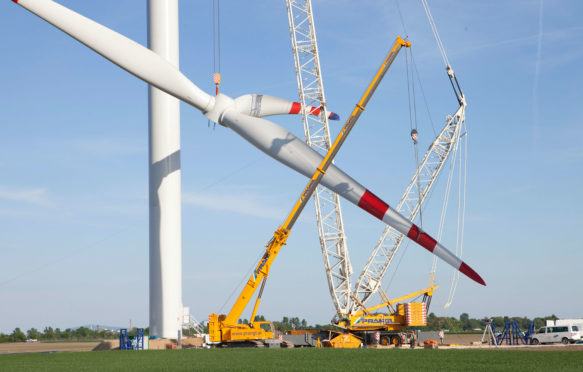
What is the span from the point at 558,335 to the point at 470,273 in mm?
12362

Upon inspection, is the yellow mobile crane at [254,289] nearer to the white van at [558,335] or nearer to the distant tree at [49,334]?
the white van at [558,335]

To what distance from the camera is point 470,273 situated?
59.9 metres

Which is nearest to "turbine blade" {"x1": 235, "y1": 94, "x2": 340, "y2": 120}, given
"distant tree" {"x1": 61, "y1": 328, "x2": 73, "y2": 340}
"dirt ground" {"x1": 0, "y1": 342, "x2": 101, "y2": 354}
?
"dirt ground" {"x1": 0, "y1": 342, "x2": 101, "y2": 354}

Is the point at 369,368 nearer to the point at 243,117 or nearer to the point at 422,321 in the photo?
the point at 243,117

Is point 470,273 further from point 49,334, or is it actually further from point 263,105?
point 49,334

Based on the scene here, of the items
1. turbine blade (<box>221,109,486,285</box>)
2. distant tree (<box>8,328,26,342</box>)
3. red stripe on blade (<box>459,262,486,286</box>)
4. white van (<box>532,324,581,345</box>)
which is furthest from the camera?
distant tree (<box>8,328,26,342</box>)

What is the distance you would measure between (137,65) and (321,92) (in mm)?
48116

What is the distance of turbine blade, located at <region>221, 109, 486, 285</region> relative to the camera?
174 ft

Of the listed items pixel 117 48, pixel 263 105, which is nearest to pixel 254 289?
pixel 263 105

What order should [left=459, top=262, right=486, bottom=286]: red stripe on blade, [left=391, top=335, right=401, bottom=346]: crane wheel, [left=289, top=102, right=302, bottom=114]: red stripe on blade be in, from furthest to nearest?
1. [left=391, top=335, right=401, bottom=346]: crane wheel
2. [left=459, top=262, right=486, bottom=286]: red stripe on blade
3. [left=289, top=102, right=302, bottom=114]: red stripe on blade

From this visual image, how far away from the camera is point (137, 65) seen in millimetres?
48500

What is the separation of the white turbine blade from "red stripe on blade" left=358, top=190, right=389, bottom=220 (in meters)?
15.9

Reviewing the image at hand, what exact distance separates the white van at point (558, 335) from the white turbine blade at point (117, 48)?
40621 mm

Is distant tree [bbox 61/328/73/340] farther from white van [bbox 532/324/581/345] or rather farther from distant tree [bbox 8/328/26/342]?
white van [bbox 532/324/581/345]
